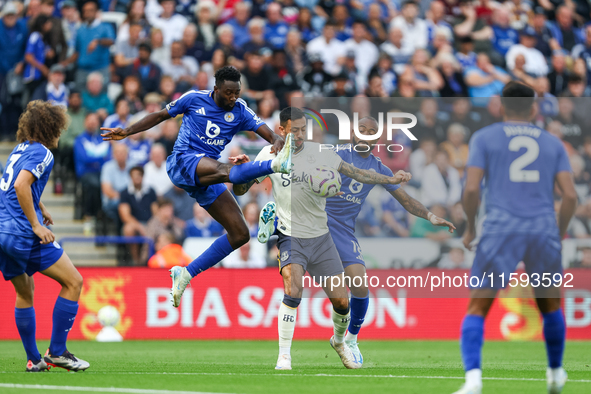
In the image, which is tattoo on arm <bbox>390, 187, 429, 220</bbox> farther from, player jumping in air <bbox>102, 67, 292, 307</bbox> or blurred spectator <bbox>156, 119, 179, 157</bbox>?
blurred spectator <bbox>156, 119, 179, 157</bbox>

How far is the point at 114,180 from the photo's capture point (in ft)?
47.9

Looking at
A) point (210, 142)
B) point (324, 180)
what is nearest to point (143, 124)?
point (210, 142)

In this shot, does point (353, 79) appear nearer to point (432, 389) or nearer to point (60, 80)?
point (60, 80)

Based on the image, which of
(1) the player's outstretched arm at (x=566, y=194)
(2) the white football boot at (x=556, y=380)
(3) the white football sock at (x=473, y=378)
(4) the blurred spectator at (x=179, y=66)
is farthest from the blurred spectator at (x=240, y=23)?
(3) the white football sock at (x=473, y=378)

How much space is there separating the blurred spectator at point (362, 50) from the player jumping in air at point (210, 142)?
882cm

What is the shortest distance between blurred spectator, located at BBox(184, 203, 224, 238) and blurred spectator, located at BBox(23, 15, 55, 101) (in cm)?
438

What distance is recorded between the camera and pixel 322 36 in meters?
17.3

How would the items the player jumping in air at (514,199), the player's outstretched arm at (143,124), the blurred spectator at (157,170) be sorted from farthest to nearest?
the blurred spectator at (157,170), the player's outstretched arm at (143,124), the player jumping in air at (514,199)

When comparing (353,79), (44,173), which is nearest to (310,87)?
(353,79)

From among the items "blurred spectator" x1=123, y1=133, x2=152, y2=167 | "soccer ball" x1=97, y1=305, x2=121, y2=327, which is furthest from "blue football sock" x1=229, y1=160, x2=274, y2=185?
"blurred spectator" x1=123, y1=133, x2=152, y2=167

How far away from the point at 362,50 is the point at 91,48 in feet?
19.3

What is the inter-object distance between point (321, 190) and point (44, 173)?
9.70ft

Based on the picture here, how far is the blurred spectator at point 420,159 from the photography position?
537 inches

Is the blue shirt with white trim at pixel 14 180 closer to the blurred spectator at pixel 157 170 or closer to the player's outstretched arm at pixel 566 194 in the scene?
the player's outstretched arm at pixel 566 194
